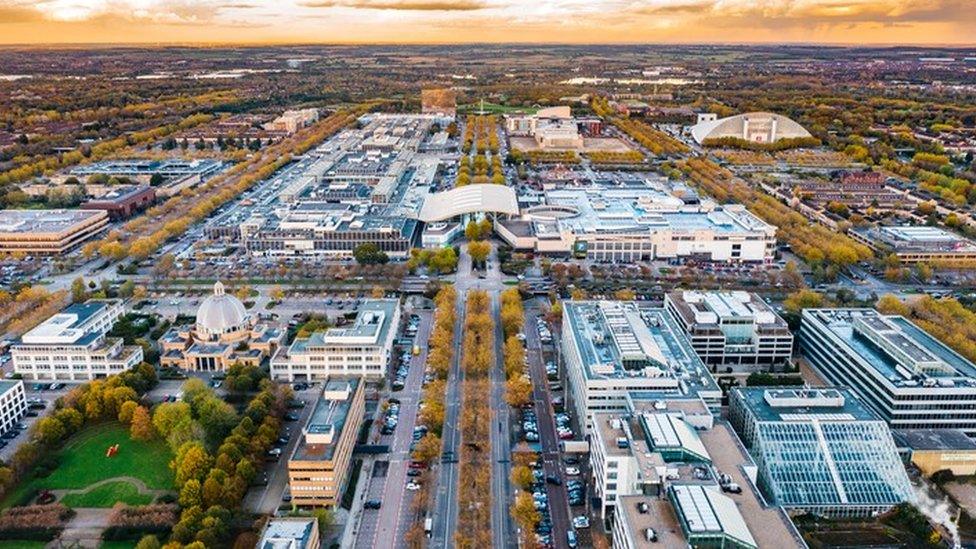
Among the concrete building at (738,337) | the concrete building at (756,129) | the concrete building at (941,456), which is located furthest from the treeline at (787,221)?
the concrete building at (941,456)

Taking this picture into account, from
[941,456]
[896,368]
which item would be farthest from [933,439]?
[896,368]

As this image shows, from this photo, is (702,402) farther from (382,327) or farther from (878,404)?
(382,327)

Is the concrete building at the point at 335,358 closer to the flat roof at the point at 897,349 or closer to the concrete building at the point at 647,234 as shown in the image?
the flat roof at the point at 897,349

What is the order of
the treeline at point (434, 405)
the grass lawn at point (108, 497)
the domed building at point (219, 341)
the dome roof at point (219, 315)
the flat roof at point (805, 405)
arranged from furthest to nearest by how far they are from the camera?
the dome roof at point (219, 315)
the domed building at point (219, 341)
the flat roof at point (805, 405)
the grass lawn at point (108, 497)
the treeline at point (434, 405)

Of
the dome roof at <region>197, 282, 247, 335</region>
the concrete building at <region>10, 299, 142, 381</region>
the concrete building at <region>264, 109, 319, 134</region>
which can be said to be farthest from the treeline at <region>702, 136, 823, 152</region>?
the concrete building at <region>10, 299, 142, 381</region>

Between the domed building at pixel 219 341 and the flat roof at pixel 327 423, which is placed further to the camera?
the domed building at pixel 219 341

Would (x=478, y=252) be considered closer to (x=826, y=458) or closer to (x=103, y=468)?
(x=103, y=468)
